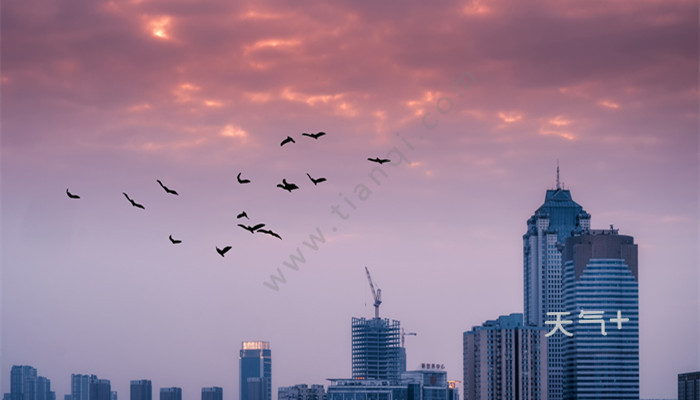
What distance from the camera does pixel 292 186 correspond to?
168 feet

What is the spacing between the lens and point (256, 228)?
5084cm

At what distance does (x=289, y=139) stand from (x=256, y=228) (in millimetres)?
3614

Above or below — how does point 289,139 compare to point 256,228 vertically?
above

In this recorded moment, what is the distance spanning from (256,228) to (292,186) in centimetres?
209

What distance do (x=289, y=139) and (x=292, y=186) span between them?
181cm

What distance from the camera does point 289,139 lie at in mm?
51344
